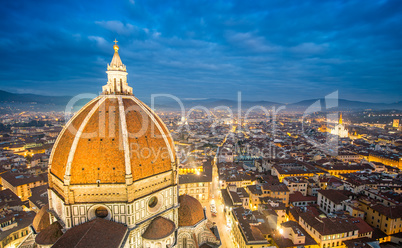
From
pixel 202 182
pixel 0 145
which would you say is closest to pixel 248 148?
pixel 202 182

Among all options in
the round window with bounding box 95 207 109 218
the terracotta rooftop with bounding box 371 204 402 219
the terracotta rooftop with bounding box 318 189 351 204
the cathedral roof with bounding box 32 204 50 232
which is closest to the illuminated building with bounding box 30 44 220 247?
the round window with bounding box 95 207 109 218

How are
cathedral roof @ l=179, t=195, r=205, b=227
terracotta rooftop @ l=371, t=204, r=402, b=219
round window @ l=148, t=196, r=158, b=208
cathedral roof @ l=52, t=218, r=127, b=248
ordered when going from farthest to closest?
1. terracotta rooftop @ l=371, t=204, r=402, b=219
2. cathedral roof @ l=179, t=195, r=205, b=227
3. round window @ l=148, t=196, r=158, b=208
4. cathedral roof @ l=52, t=218, r=127, b=248

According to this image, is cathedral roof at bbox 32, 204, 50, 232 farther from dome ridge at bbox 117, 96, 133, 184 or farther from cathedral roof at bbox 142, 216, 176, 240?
dome ridge at bbox 117, 96, 133, 184

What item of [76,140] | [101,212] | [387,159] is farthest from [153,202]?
[387,159]

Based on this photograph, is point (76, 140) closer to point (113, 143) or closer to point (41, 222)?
point (113, 143)

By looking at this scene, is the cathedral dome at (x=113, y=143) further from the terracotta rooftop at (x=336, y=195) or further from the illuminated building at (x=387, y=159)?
the illuminated building at (x=387, y=159)
